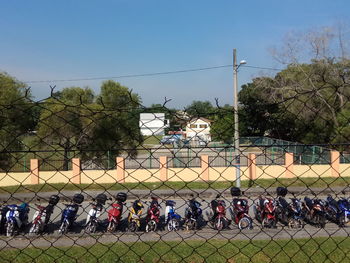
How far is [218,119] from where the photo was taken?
2.62 meters

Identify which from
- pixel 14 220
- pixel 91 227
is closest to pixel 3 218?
pixel 14 220

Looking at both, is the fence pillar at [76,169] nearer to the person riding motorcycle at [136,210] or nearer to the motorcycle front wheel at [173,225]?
the person riding motorcycle at [136,210]

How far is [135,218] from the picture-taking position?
21.6 feet

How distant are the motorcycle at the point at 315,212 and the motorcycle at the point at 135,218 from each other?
357 centimetres

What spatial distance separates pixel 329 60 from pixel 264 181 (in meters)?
11.3

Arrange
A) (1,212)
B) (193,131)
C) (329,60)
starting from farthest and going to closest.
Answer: (329,60) < (1,212) < (193,131)

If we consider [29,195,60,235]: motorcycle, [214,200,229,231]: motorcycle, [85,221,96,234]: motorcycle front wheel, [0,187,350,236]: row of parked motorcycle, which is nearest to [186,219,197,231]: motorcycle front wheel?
[0,187,350,236]: row of parked motorcycle

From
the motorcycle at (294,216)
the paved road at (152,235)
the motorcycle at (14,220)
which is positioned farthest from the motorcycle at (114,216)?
the motorcycle at (294,216)

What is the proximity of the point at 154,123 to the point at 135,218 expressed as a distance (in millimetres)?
4863

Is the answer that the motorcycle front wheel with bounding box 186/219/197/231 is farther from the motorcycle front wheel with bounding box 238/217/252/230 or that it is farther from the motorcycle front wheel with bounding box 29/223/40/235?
the motorcycle front wheel with bounding box 29/223/40/235

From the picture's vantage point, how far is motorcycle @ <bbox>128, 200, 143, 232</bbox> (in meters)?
6.56

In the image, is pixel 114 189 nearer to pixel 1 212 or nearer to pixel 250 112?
pixel 1 212

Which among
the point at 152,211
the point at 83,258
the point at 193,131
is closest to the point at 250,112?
the point at 193,131

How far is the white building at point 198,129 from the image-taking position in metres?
2.27
